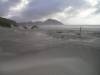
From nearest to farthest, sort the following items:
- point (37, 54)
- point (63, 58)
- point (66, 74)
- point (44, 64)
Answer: point (66, 74) → point (44, 64) → point (63, 58) → point (37, 54)

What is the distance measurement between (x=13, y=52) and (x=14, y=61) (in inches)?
39.0

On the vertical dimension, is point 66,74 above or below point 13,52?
below

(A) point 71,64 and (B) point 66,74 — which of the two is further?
(A) point 71,64

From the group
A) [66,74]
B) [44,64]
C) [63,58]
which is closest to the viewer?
[66,74]

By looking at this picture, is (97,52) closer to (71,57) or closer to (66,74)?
(71,57)

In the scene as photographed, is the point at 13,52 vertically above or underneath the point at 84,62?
above

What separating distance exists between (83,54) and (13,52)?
135 inches

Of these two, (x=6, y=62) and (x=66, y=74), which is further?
(x=6, y=62)

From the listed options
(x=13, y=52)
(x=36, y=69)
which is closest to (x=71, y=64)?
(x=36, y=69)

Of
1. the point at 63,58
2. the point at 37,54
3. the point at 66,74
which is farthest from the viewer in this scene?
the point at 37,54

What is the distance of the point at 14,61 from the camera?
17.3 feet

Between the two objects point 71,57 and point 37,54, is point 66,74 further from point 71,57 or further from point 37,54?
point 37,54

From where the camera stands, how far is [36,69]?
462 centimetres

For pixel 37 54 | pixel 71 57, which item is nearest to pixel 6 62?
pixel 37 54
